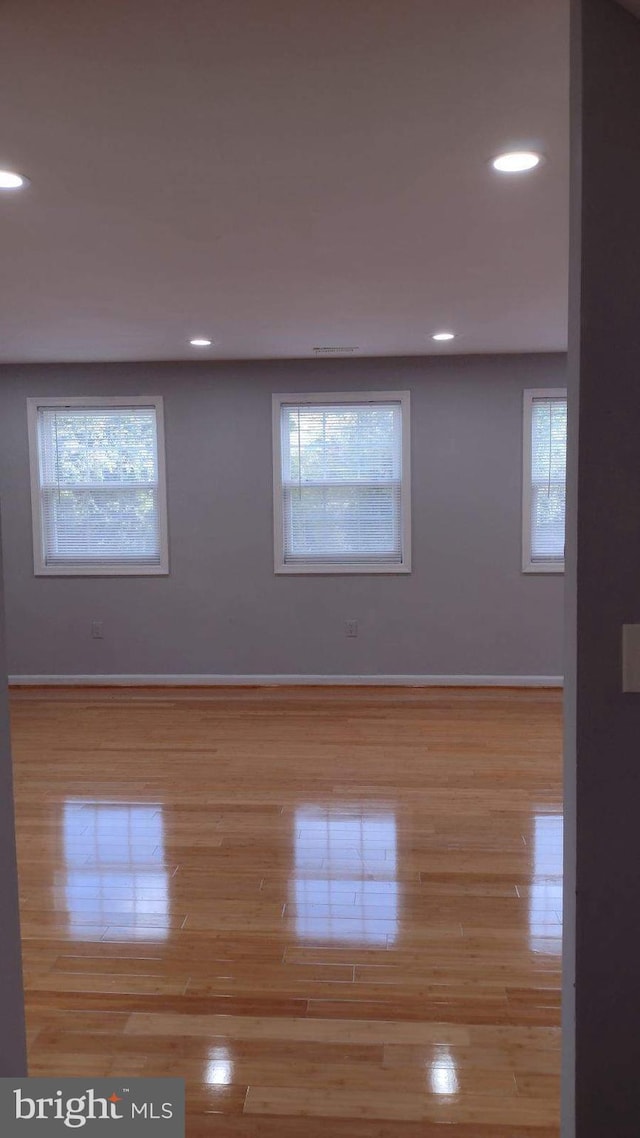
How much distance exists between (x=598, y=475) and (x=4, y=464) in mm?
5792

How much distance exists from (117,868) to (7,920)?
69.7 inches

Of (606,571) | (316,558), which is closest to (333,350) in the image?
(316,558)

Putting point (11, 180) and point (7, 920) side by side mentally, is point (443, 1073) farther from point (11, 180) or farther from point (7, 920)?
point (11, 180)

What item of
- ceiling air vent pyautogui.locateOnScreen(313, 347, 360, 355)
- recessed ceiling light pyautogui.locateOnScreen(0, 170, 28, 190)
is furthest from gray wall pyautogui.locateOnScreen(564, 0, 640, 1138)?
ceiling air vent pyautogui.locateOnScreen(313, 347, 360, 355)

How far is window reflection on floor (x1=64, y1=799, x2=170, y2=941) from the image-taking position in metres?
2.81

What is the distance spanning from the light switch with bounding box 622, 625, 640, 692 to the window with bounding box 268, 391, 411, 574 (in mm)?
4714

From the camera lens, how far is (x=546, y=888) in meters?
2.97

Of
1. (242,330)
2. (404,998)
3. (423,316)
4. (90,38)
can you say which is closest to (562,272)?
(423,316)

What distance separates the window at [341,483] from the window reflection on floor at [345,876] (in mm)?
2700

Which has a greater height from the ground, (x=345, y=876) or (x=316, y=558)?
(x=316, y=558)

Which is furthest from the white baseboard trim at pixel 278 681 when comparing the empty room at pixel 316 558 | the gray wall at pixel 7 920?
the gray wall at pixel 7 920

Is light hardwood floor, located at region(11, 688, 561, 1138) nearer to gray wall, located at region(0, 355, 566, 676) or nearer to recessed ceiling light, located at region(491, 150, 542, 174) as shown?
gray wall, located at region(0, 355, 566, 676)

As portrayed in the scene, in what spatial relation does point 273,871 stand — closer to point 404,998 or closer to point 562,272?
point 404,998

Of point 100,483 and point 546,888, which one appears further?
point 100,483
